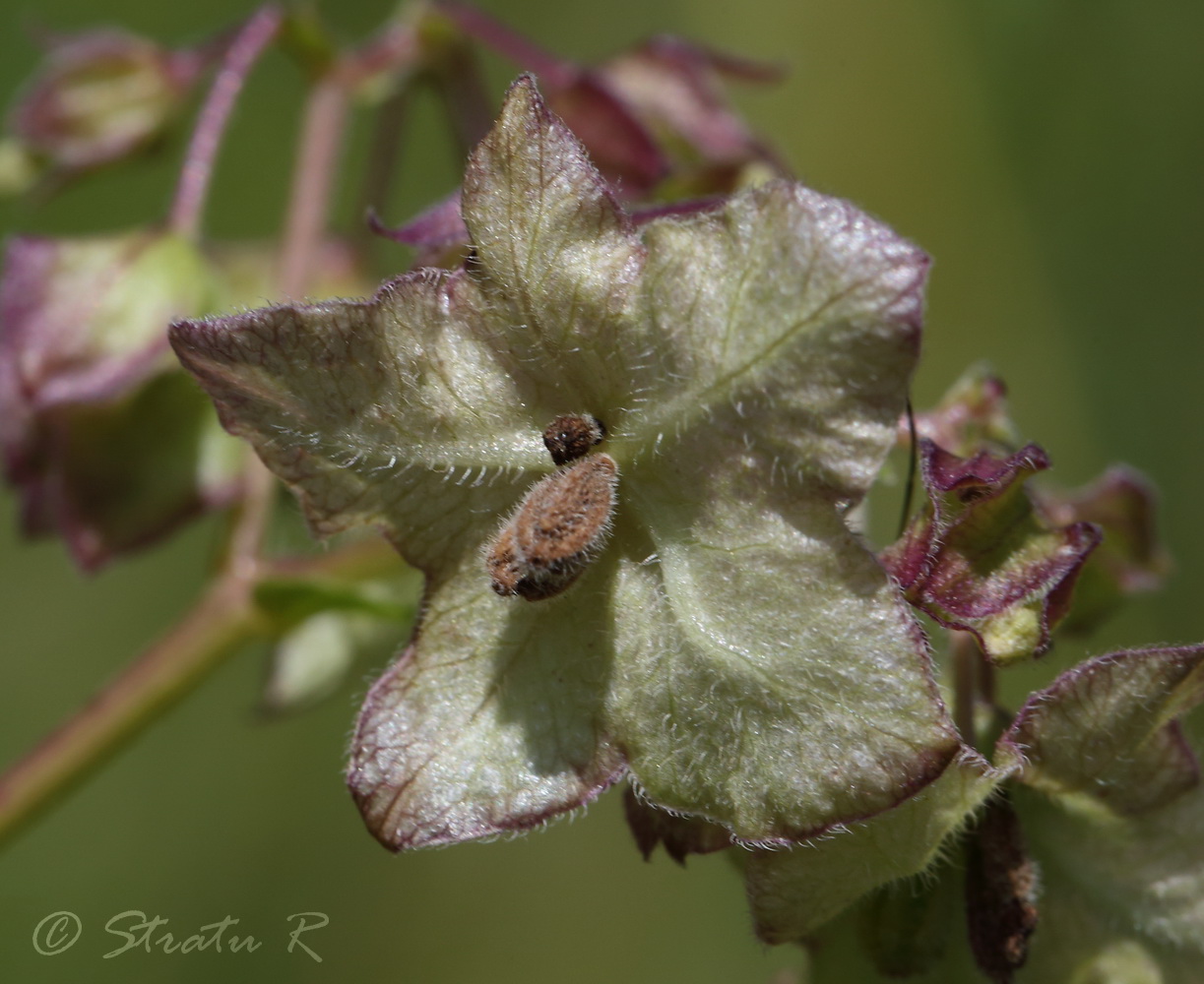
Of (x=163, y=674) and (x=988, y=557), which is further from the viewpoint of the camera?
(x=163, y=674)

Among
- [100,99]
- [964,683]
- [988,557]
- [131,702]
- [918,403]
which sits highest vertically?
[988,557]

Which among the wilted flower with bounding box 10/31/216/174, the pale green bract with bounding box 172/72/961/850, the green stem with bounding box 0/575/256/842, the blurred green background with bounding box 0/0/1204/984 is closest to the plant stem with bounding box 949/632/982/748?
the pale green bract with bounding box 172/72/961/850

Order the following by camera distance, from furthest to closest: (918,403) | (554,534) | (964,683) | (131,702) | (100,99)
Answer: (918,403) → (100,99) → (131,702) → (964,683) → (554,534)

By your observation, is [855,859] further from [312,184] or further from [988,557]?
[312,184]

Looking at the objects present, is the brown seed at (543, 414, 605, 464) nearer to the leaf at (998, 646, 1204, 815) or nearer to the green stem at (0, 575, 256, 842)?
the leaf at (998, 646, 1204, 815)

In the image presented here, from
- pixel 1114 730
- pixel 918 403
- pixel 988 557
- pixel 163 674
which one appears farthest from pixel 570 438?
pixel 918 403

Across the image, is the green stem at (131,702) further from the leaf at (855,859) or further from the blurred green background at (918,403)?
the blurred green background at (918,403)

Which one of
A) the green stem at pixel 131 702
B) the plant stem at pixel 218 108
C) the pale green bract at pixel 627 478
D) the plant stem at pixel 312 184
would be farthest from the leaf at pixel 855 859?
the plant stem at pixel 218 108

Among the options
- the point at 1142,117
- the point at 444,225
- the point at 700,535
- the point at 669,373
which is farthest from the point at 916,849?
the point at 1142,117
